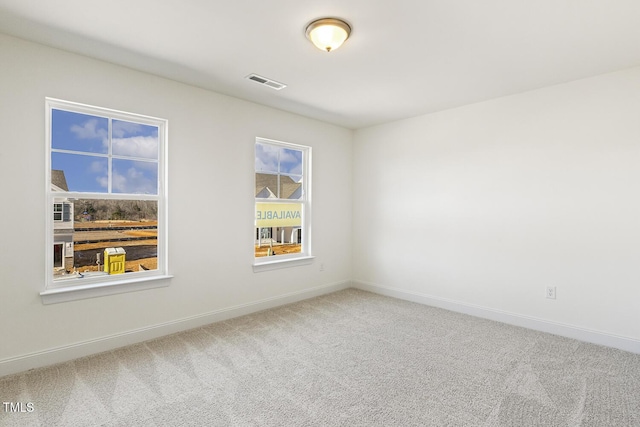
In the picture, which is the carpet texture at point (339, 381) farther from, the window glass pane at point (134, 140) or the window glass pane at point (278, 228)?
the window glass pane at point (134, 140)

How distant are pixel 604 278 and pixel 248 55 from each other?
3.91 metres

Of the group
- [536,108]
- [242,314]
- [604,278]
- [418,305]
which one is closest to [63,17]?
[242,314]

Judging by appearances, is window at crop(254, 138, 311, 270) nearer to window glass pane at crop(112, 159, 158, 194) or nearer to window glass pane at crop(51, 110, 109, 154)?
window glass pane at crop(112, 159, 158, 194)

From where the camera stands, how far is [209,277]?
3525mm

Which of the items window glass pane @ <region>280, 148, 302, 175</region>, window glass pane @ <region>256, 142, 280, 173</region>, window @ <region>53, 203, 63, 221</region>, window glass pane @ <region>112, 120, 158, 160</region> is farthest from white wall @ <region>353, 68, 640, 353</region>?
window @ <region>53, 203, 63, 221</region>

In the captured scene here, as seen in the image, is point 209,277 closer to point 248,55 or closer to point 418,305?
point 248,55

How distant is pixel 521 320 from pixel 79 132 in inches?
190

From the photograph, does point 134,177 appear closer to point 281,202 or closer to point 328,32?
point 281,202

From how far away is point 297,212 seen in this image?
4.58m

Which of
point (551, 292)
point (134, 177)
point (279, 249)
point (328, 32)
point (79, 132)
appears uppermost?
point (328, 32)

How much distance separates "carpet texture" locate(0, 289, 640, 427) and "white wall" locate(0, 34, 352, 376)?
25 cm

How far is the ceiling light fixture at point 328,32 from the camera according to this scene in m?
2.19

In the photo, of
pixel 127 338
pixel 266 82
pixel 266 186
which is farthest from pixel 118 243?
pixel 266 82

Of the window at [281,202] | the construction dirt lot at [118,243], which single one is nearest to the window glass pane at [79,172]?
the construction dirt lot at [118,243]
